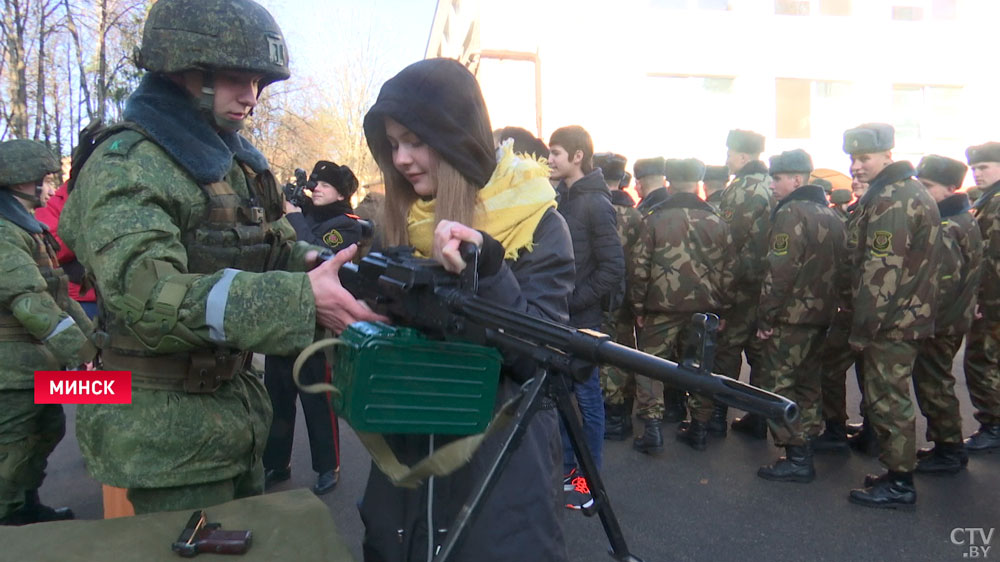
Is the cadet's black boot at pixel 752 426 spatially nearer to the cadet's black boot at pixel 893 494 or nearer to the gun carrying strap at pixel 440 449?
the cadet's black boot at pixel 893 494

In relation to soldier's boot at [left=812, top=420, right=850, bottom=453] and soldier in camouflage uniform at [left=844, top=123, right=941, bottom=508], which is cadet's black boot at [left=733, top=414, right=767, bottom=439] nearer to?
soldier's boot at [left=812, top=420, right=850, bottom=453]

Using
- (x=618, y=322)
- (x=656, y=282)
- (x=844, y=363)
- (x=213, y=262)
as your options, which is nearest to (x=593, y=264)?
(x=656, y=282)

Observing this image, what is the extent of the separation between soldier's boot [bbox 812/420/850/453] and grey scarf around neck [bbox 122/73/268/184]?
4.42 meters

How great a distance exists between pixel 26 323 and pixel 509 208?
2.68 meters

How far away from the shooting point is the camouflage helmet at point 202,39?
1798mm

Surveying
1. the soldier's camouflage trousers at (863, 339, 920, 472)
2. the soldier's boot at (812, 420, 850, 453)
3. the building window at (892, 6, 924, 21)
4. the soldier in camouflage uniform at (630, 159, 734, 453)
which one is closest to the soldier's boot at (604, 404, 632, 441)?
the soldier in camouflage uniform at (630, 159, 734, 453)

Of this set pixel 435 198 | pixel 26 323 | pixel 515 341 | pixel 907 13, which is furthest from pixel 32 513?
pixel 907 13

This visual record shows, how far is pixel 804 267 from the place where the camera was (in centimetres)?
433

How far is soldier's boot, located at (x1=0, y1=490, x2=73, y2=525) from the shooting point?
3390 mm

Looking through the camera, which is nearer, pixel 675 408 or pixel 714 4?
pixel 675 408

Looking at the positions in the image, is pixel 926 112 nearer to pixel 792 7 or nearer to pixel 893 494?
pixel 792 7

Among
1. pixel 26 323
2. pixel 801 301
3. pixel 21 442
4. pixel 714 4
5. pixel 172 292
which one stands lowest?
pixel 21 442

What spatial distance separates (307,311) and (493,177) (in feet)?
2.02

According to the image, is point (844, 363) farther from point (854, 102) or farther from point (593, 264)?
point (854, 102)
